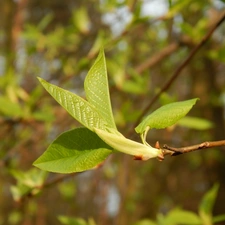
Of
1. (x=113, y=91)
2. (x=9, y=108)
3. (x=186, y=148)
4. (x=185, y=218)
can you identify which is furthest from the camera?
(x=113, y=91)

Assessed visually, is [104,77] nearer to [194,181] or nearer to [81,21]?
[81,21]

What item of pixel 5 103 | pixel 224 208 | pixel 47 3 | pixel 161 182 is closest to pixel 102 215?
pixel 224 208

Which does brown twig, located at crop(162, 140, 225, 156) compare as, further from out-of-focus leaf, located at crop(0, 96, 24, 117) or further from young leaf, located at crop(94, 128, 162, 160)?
out-of-focus leaf, located at crop(0, 96, 24, 117)

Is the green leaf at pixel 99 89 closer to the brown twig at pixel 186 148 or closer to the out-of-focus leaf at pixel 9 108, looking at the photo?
the brown twig at pixel 186 148

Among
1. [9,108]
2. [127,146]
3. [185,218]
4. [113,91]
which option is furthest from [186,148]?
[113,91]

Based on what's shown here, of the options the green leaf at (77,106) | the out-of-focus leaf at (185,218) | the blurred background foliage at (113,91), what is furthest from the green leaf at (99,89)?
the out-of-focus leaf at (185,218)

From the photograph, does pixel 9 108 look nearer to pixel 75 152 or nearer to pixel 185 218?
pixel 185 218
